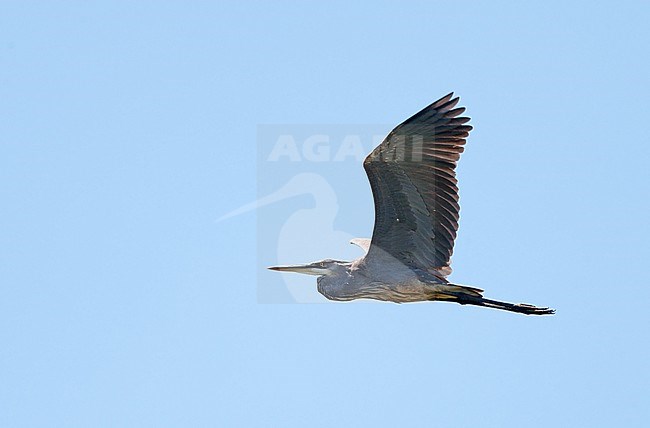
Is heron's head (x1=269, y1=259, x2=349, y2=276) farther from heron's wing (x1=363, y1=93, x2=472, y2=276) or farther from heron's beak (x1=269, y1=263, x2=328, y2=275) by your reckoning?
heron's wing (x1=363, y1=93, x2=472, y2=276)

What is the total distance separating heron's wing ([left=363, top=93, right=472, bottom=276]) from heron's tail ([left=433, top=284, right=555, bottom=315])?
0.24m

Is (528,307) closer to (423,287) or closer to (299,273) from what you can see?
(423,287)

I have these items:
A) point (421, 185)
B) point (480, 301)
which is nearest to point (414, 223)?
point (421, 185)

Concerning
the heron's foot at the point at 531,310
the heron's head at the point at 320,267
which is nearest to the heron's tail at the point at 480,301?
the heron's foot at the point at 531,310

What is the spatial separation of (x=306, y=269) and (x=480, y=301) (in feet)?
6.56

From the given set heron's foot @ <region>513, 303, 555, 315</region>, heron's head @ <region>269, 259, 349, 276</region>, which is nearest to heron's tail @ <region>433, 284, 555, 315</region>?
heron's foot @ <region>513, 303, 555, 315</region>

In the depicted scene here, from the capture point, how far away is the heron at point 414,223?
34.2ft

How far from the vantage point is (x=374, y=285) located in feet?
36.4

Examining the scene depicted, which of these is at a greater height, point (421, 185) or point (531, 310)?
point (421, 185)

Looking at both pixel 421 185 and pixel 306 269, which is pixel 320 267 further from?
pixel 421 185

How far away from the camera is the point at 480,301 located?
1079cm

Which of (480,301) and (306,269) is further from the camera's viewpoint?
(306,269)

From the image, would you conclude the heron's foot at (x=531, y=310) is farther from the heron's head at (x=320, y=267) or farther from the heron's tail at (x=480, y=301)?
the heron's head at (x=320, y=267)

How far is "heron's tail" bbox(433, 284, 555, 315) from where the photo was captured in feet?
35.2
